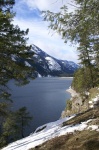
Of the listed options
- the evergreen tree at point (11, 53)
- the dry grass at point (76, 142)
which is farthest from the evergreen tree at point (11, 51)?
the dry grass at point (76, 142)

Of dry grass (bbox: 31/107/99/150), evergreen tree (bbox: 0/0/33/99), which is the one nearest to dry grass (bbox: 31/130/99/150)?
dry grass (bbox: 31/107/99/150)

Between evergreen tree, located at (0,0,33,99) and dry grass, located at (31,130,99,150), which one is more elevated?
evergreen tree, located at (0,0,33,99)

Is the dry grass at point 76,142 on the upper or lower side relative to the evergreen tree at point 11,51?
lower

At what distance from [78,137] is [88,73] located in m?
34.5

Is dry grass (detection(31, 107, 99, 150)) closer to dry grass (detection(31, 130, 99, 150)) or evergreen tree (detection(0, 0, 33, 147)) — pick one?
dry grass (detection(31, 130, 99, 150))

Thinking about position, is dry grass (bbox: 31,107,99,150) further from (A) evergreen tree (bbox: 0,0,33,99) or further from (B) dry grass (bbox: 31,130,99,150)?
(A) evergreen tree (bbox: 0,0,33,99)

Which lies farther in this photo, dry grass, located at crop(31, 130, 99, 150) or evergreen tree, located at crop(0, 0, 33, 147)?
evergreen tree, located at crop(0, 0, 33, 147)

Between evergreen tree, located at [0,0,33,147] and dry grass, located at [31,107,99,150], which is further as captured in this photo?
evergreen tree, located at [0,0,33,147]

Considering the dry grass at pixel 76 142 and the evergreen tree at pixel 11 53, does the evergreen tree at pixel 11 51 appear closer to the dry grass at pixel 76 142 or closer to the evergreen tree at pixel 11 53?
the evergreen tree at pixel 11 53

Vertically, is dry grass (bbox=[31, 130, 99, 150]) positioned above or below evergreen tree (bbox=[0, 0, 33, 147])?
below

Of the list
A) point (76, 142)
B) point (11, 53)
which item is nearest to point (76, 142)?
point (76, 142)

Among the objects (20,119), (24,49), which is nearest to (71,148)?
(24,49)

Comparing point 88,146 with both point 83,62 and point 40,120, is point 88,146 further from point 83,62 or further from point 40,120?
point 40,120

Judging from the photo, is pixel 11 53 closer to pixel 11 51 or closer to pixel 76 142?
pixel 11 51
